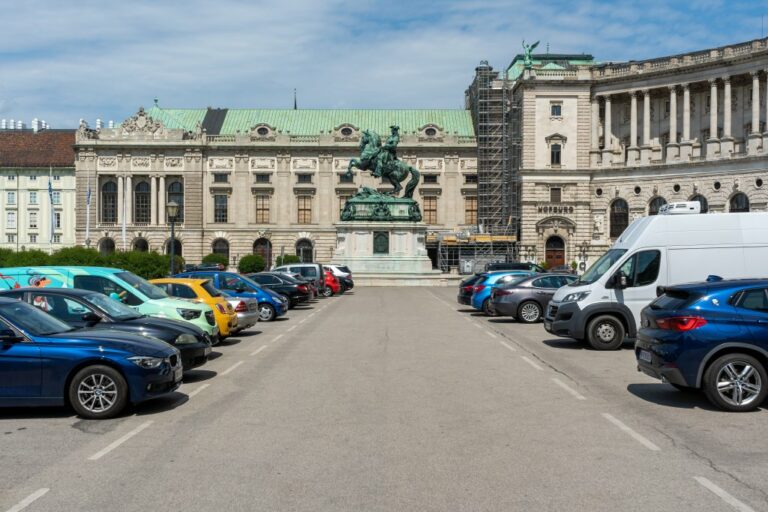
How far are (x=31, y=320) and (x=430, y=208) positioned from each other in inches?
3429

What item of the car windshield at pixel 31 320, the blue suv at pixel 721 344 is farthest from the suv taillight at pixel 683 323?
the car windshield at pixel 31 320

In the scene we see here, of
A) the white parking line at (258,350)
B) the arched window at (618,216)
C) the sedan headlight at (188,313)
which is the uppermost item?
the arched window at (618,216)

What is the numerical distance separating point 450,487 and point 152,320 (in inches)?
321

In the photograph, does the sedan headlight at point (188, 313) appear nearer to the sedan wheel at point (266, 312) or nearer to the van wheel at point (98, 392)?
the van wheel at point (98, 392)

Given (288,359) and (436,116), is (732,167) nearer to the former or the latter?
(436,116)

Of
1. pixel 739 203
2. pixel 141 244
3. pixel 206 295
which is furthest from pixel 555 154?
pixel 206 295

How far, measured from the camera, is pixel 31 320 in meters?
11.7

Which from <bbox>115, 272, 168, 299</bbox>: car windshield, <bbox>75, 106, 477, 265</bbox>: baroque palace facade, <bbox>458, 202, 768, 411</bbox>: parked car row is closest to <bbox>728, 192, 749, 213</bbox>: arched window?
<bbox>75, 106, 477, 265</bbox>: baroque palace facade

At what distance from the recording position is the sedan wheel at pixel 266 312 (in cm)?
2764

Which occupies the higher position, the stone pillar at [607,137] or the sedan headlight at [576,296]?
the stone pillar at [607,137]

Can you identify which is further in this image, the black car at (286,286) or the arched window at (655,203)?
the arched window at (655,203)

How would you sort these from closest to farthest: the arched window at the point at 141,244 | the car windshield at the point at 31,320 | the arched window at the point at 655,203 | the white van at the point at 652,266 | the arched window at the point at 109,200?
the car windshield at the point at 31,320
the white van at the point at 652,266
the arched window at the point at 655,203
the arched window at the point at 141,244
the arched window at the point at 109,200

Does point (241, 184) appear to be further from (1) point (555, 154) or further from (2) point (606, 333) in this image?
(2) point (606, 333)

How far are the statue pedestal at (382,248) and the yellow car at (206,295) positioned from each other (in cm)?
4250
